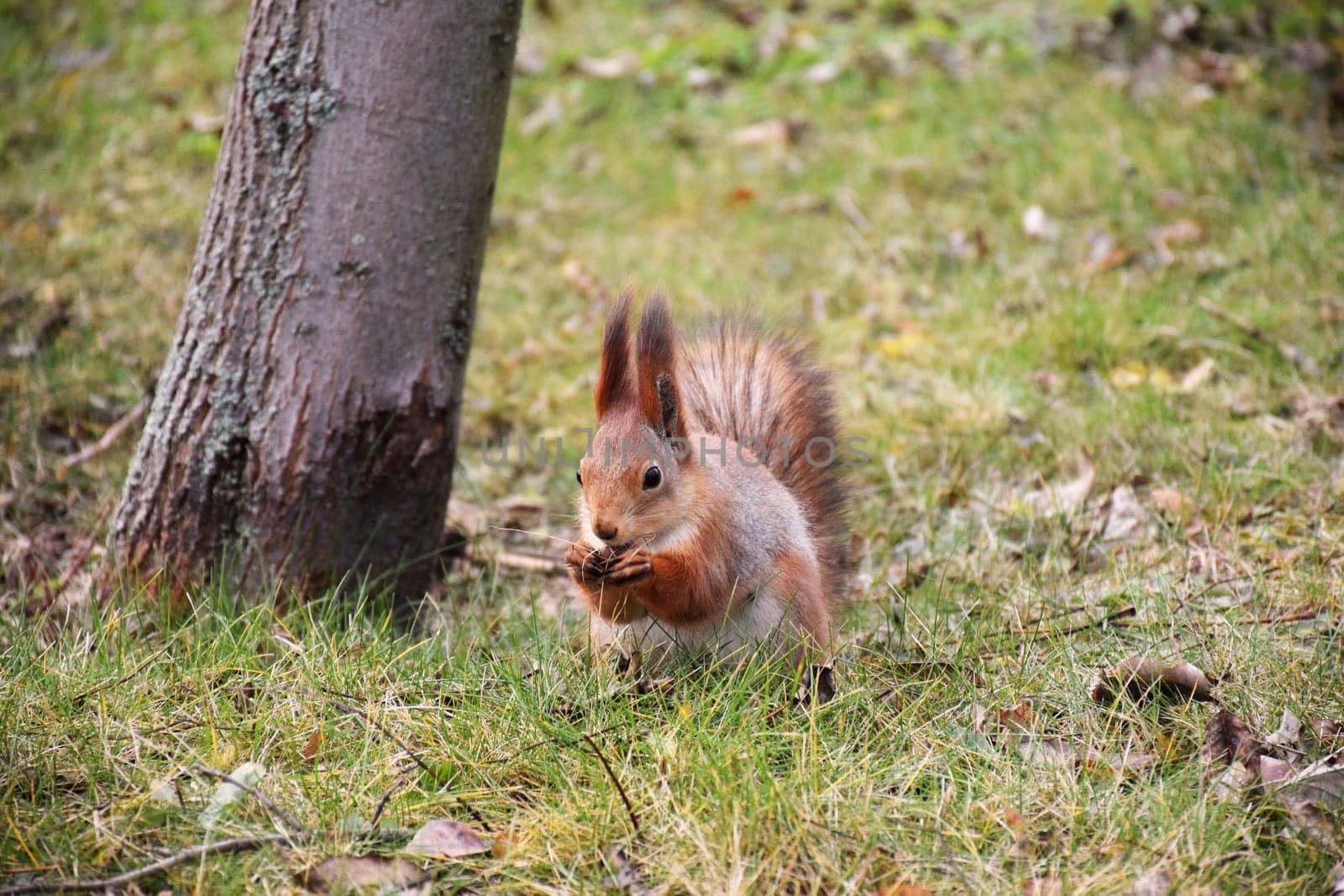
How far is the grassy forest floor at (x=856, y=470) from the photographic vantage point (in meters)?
1.53

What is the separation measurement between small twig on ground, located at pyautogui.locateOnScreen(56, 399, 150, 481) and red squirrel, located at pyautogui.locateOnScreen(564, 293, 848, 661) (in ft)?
5.27

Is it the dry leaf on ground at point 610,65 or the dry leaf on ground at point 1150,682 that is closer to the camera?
the dry leaf on ground at point 1150,682

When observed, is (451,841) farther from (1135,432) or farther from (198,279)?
(1135,432)

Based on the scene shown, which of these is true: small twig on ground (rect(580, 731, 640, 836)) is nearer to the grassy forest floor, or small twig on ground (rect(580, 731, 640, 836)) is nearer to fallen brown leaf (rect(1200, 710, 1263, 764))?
the grassy forest floor

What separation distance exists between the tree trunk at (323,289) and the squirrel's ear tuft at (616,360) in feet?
1.93

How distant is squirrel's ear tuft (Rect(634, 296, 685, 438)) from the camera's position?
1858 millimetres

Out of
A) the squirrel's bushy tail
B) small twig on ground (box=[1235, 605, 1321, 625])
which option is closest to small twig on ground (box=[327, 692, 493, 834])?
the squirrel's bushy tail

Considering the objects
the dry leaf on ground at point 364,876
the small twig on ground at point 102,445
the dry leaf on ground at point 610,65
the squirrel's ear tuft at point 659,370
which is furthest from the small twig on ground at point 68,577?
the dry leaf on ground at point 610,65

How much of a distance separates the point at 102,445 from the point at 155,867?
1837 millimetres

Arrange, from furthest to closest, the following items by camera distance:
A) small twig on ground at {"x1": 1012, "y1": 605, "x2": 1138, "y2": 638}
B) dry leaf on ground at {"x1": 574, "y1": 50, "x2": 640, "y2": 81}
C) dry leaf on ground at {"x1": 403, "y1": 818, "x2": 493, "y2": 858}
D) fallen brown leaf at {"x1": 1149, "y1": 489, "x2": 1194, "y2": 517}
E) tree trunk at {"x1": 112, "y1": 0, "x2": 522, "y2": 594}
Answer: dry leaf on ground at {"x1": 574, "y1": 50, "x2": 640, "y2": 81}
fallen brown leaf at {"x1": 1149, "y1": 489, "x2": 1194, "y2": 517}
tree trunk at {"x1": 112, "y1": 0, "x2": 522, "y2": 594}
small twig on ground at {"x1": 1012, "y1": 605, "x2": 1138, "y2": 638}
dry leaf on ground at {"x1": 403, "y1": 818, "x2": 493, "y2": 858}

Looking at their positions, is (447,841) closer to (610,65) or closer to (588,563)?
(588,563)

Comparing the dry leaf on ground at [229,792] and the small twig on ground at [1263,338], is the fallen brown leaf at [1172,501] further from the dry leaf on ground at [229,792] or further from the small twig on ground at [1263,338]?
A: the dry leaf on ground at [229,792]

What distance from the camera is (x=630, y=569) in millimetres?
1803

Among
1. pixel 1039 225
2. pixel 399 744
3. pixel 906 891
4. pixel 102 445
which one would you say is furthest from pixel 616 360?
pixel 1039 225
